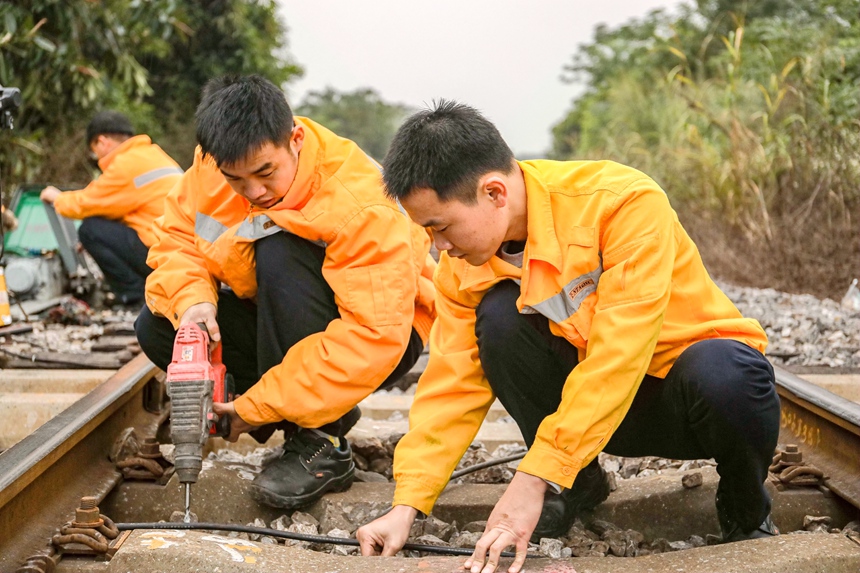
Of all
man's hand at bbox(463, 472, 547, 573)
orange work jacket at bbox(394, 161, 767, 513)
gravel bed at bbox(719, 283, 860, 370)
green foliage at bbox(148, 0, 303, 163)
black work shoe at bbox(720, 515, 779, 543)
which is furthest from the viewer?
green foliage at bbox(148, 0, 303, 163)

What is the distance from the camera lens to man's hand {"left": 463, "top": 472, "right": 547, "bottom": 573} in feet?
6.25

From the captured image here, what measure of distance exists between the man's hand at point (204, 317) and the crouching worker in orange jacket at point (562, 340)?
70 cm

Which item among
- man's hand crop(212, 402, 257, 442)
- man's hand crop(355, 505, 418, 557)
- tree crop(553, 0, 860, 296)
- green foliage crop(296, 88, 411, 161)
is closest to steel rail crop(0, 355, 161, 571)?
man's hand crop(212, 402, 257, 442)

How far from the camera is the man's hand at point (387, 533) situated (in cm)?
215

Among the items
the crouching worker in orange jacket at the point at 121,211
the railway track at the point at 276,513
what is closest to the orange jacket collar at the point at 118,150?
the crouching worker in orange jacket at the point at 121,211

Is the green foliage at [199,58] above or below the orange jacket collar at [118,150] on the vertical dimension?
above

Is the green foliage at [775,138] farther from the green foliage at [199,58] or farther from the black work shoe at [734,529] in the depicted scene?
the green foliage at [199,58]

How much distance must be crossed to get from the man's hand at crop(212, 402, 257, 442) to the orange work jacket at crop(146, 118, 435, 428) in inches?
1.0

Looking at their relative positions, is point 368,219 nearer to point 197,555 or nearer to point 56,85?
point 197,555

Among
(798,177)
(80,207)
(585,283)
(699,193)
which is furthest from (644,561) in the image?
(699,193)

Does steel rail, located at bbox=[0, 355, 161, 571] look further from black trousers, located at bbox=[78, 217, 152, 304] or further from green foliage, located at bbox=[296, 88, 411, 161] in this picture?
green foliage, located at bbox=[296, 88, 411, 161]

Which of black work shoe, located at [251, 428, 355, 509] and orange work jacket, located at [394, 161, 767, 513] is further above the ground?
orange work jacket, located at [394, 161, 767, 513]

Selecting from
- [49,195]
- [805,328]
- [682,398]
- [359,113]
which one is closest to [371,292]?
[682,398]

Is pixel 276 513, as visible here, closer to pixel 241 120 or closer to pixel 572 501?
pixel 572 501
